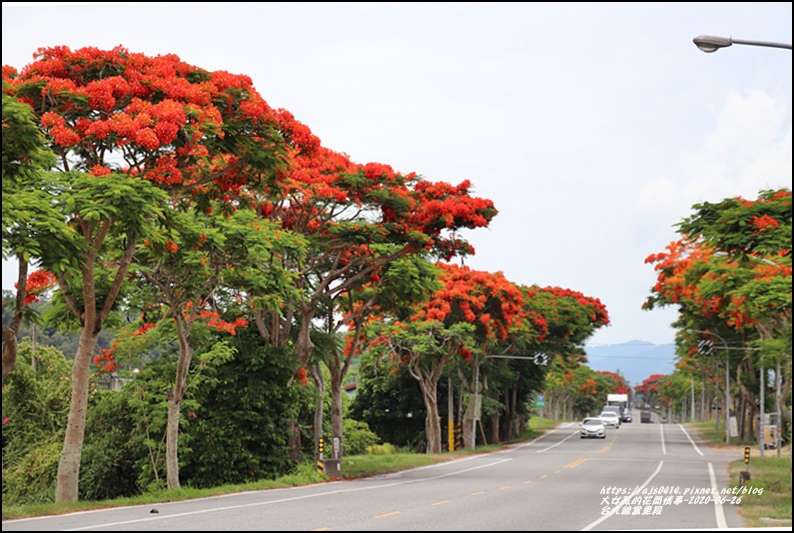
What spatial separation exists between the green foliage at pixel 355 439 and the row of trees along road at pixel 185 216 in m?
13.4

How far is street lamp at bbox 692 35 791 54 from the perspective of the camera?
1312cm

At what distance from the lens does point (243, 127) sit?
18.1 meters

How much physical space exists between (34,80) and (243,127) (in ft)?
12.9

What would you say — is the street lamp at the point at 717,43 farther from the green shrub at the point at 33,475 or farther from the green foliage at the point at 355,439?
the green foliage at the point at 355,439

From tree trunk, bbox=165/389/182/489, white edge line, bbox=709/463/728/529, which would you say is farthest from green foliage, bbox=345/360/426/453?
tree trunk, bbox=165/389/182/489

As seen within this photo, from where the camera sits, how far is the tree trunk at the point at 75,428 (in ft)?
56.5

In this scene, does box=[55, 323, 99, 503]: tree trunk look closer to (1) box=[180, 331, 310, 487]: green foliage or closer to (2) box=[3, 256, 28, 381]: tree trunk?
(2) box=[3, 256, 28, 381]: tree trunk

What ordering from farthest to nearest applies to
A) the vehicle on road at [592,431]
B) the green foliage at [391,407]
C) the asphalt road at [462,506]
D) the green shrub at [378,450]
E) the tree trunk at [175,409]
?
1. the vehicle on road at [592,431]
2. the green foliage at [391,407]
3. the green shrub at [378,450]
4. the tree trunk at [175,409]
5. the asphalt road at [462,506]

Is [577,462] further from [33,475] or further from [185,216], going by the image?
[185,216]

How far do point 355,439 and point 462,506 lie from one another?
90.7ft

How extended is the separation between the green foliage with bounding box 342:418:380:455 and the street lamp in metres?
32.7

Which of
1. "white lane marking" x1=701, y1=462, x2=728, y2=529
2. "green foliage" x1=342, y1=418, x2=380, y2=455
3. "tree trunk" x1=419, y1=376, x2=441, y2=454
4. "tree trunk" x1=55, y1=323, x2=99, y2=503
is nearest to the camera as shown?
"white lane marking" x1=701, y1=462, x2=728, y2=529

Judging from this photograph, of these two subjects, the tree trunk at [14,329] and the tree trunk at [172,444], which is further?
the tree trunk at [172,444]

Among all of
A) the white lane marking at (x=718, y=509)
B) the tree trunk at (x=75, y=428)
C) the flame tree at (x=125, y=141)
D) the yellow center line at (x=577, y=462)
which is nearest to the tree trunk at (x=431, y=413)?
the yellow center line at (x=577, y=462)
